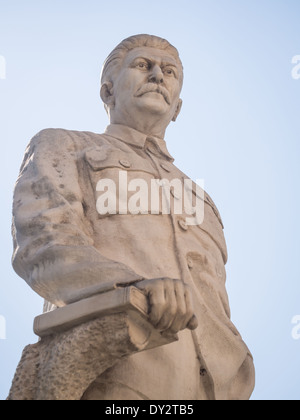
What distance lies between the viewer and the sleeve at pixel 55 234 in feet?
17.5

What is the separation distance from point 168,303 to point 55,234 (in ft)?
3.42

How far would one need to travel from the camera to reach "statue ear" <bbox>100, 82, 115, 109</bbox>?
7.68m

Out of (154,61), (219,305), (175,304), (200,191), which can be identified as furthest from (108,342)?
(154,61)

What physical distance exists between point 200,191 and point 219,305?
135 centimetres

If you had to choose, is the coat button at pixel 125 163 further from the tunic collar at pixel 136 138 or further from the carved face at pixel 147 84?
the carved face at pixel 147 84

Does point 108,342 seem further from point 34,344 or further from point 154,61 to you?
point 154,61

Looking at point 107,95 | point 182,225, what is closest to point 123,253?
point 182,225

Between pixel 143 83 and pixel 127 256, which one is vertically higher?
pixel 143 83

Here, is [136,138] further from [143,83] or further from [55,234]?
[55,234]

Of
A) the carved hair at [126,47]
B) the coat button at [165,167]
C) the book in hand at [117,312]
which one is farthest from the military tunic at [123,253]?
the carved hair at [126,47]

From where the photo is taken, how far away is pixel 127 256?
5.93m
